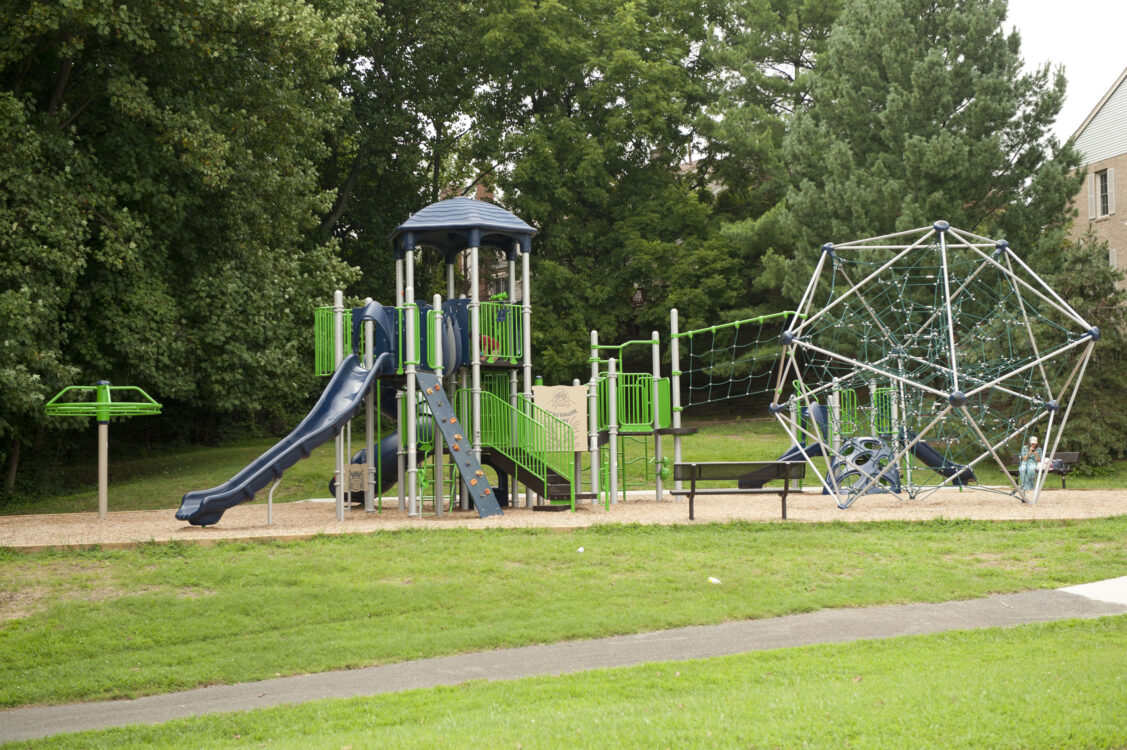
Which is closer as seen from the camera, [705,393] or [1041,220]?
[1041,220]

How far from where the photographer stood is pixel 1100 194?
37.3 m

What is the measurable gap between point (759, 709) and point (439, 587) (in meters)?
5.51

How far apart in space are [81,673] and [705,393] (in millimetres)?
31844

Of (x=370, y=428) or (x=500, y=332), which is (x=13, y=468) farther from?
(x=500, y=332)

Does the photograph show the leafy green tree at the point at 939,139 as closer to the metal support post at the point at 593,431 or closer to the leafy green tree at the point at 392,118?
the metal support post at the point at 593,431

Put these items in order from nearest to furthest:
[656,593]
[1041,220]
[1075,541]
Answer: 1. [656,593]
2. [1075,541]
3. [1041,220]

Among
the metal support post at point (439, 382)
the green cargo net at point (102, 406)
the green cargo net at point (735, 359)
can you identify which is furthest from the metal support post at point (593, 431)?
the green cargo net at point (735, 359)

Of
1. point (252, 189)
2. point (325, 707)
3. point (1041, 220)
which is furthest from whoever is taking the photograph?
point (1041, 220)

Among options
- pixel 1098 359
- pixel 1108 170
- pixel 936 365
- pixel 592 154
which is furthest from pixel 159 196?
pixel 1108 170

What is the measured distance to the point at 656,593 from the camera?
10992mm

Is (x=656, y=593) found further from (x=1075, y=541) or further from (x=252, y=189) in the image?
(x=252, y=189)

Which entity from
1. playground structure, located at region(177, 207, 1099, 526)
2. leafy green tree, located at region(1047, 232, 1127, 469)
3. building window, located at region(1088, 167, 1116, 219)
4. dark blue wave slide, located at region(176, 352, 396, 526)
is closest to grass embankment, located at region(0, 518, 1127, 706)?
dark blue wave slide, located at region(176, 352, 396, 526)

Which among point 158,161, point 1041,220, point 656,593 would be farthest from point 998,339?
point 158,161

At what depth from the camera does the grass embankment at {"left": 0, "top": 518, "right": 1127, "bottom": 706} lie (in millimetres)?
9094
